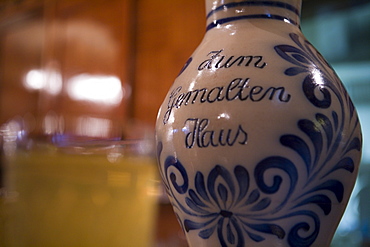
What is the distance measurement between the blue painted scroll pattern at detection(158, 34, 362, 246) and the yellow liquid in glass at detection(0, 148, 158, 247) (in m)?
0.41

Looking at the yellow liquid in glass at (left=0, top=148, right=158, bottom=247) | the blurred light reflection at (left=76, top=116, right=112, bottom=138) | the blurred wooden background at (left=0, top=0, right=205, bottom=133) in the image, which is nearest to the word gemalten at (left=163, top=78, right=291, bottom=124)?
the yellow liquid in glass at (left=0, top=148, right=158, bottom=247)

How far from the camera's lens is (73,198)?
2.20 ft

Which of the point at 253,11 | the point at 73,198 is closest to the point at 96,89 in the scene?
the point at 73,198

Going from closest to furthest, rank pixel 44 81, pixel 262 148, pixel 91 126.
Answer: pixel 262 148, pixel 91 126, pixel 44 81

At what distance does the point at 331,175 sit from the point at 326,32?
96 cm

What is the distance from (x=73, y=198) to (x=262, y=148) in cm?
50

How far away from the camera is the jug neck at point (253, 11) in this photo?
30 cm

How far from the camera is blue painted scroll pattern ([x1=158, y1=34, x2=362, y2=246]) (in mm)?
246

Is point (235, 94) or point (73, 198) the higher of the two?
point (235, 94)

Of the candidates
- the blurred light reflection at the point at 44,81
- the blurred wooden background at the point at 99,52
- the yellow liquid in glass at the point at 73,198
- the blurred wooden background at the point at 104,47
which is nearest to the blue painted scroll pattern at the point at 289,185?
the yellow liquid in glass at the point at 73,198

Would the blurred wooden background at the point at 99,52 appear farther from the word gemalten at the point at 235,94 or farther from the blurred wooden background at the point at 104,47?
the word gemalten at the point at 235,94

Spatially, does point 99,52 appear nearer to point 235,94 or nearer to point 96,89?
point 96,89

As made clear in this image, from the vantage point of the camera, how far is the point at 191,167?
26 centimetres

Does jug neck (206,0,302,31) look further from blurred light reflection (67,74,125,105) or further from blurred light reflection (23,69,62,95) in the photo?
blurred light reflection (23,69,62,95)
